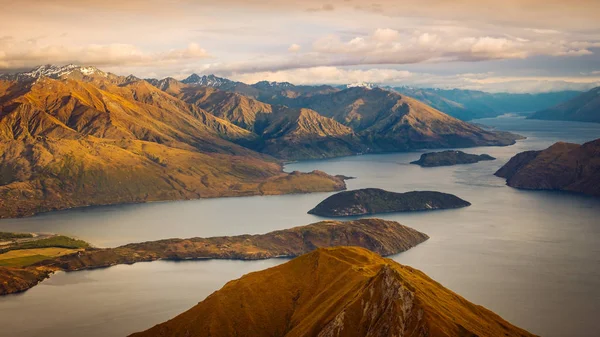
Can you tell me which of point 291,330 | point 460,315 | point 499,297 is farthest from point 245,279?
point 499,297

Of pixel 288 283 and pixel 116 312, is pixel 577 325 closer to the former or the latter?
pixel 288 283

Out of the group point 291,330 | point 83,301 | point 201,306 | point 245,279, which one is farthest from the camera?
point 83,301

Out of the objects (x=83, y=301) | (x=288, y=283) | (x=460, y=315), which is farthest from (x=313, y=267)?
(x=83, y=301)

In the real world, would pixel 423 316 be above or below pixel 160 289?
above

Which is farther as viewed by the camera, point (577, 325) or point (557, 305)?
point (557, 305)

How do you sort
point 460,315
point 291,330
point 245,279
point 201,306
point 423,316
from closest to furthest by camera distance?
point 423,316
point 460,315
point 291,330
point 201,306
point 245,279

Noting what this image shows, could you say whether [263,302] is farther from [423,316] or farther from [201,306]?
[423,316]
